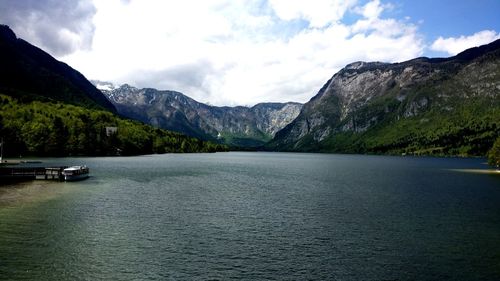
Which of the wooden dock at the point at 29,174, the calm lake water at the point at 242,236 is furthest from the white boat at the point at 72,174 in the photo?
the calm lake water at the point at 242,236

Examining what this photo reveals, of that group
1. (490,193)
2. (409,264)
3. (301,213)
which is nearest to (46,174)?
(301,213)

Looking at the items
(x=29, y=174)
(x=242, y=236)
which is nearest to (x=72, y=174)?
(x=29, y=174)

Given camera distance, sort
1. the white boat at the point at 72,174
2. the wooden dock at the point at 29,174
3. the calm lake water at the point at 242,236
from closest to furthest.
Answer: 1. the calm lake water at the point at 242,236
2. the wooden dock at the point at 29,174
3. the white boat at the point at 72,174

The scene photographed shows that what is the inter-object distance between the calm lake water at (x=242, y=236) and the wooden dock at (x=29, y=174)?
2281cm

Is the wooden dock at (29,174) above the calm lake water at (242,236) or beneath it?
above

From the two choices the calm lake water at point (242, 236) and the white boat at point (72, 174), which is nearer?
the calm lake water at point (242, 236)

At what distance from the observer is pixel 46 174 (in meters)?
128

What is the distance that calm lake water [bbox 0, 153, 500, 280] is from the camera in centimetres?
4253

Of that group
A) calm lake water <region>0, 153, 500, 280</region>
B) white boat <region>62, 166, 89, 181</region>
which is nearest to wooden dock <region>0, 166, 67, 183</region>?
white boat <region>62, 166, 89, 181</region>

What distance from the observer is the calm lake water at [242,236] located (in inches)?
1674

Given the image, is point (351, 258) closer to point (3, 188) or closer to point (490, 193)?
point (490, 193)

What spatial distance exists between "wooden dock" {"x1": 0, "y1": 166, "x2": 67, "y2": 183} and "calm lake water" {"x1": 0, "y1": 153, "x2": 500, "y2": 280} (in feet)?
74.8

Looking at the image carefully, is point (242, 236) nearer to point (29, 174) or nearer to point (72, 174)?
point (72, 174)

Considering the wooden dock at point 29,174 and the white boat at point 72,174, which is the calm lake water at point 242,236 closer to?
the white boat at point 72,174
